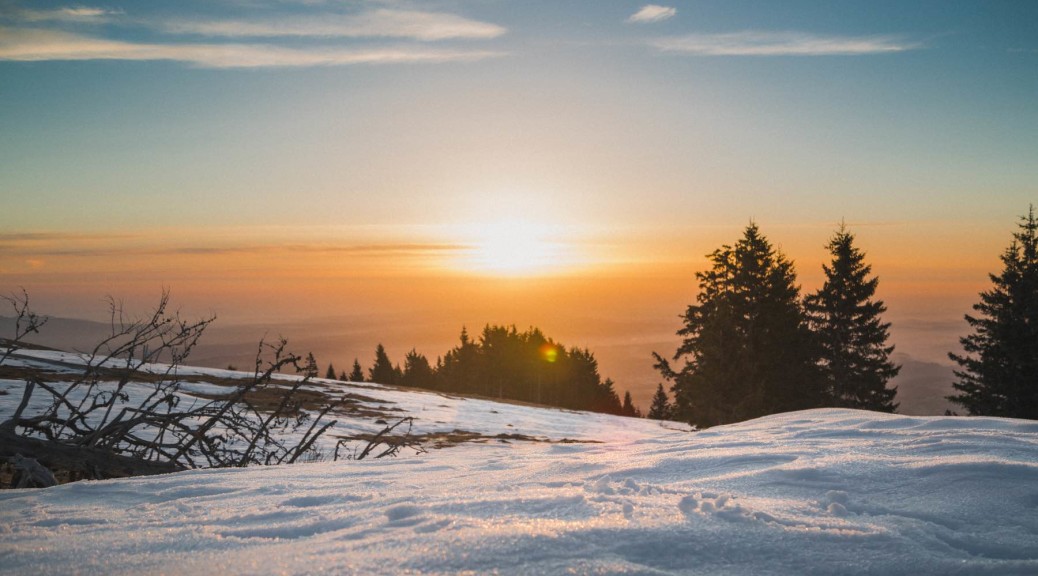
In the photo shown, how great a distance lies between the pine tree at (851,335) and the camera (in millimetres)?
30953

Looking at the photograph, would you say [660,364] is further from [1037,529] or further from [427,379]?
[427,379]

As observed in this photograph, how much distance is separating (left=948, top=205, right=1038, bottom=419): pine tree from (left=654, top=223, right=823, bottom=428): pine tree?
8077 millimetres

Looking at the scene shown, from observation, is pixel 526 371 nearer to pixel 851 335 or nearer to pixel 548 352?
pixel 548 352

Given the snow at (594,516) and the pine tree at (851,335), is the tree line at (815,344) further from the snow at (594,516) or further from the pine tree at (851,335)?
the snow at (594,516)

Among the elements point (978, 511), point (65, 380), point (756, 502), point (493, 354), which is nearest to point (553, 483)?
point (756, 502)

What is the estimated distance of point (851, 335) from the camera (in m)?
31.5

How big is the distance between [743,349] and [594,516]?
2763 centimetres

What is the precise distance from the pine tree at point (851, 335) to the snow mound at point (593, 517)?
3079 centimetres

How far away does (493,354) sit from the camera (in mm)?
70750

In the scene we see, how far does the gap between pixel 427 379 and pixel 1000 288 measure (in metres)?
60.6

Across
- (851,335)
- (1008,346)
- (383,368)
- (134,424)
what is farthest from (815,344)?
(383,368)

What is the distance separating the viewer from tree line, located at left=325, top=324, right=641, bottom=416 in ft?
234

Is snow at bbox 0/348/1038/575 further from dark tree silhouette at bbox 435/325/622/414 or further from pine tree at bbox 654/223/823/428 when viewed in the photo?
dark tree silhouette at bbox 435/325/622/414

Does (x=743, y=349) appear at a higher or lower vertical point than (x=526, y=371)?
higher
